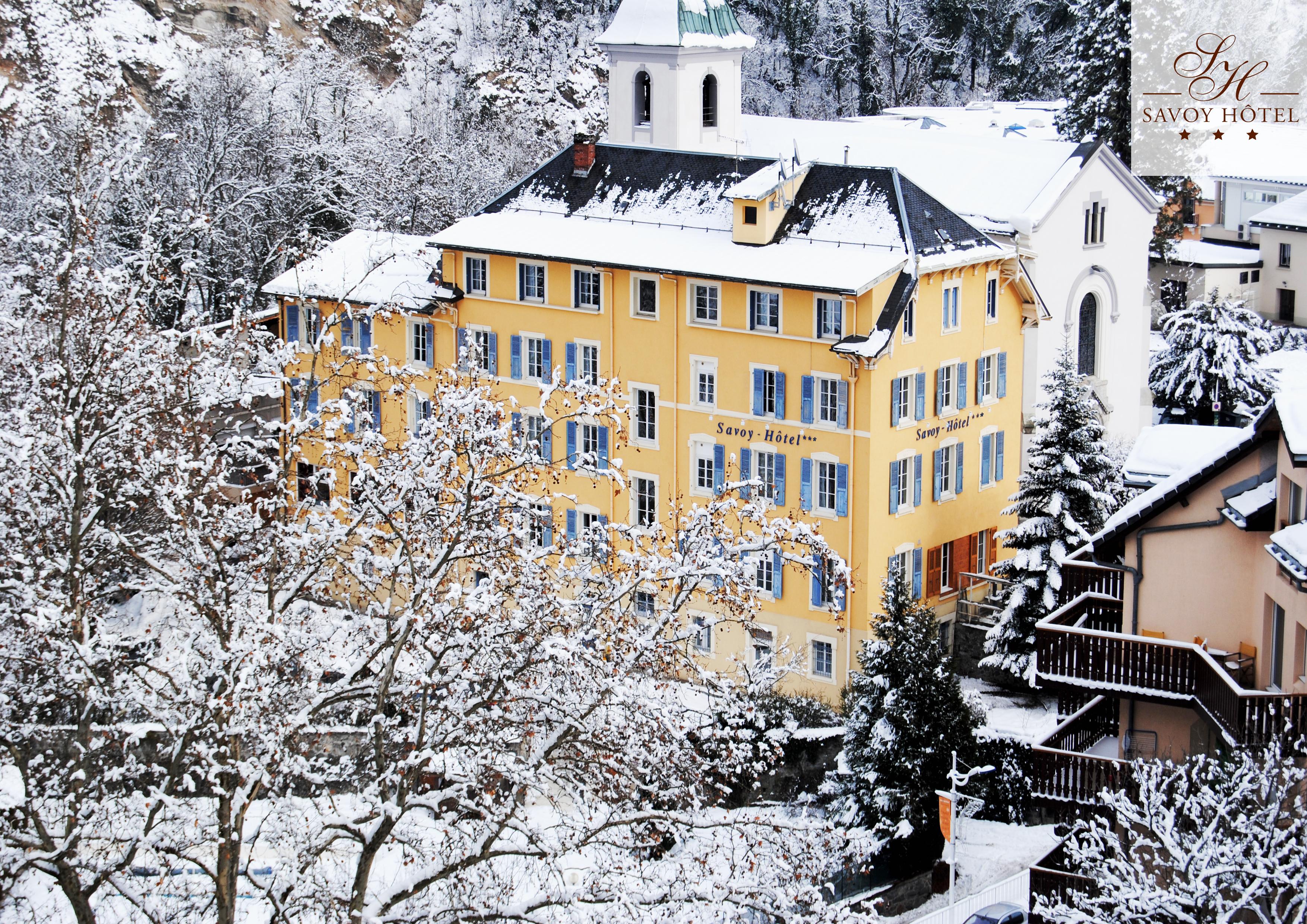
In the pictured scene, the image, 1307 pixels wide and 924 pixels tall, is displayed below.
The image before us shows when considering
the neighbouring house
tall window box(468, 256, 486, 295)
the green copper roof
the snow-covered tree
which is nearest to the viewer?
the snow-covered tree

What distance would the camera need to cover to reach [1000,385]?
49.0 metres

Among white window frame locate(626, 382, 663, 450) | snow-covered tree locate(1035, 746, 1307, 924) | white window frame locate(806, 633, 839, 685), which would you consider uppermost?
white window frame locate(626, 382, 663, 450)

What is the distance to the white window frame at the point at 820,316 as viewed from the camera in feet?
146

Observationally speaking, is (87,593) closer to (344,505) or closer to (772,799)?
(344,505)

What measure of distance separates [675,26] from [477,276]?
13.2 metres

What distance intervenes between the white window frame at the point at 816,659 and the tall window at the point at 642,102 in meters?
21.5

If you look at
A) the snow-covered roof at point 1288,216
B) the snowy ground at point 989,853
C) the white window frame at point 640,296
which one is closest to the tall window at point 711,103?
the white window frame at point 640,296

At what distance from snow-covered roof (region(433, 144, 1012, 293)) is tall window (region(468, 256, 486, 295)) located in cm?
55

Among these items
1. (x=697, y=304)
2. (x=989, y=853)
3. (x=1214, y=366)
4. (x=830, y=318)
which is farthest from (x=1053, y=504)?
(x=1214, y=366)

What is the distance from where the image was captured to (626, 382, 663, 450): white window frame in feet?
157

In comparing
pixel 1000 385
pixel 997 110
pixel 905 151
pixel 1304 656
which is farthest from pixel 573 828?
pixel 997 110

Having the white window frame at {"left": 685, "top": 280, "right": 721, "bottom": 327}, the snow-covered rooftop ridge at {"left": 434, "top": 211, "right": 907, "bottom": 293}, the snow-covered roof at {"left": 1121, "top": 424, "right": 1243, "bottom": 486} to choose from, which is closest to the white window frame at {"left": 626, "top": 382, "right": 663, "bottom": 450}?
the white window frame at {"left": 685, "top": 280, "right": 721, "bottom": 327}

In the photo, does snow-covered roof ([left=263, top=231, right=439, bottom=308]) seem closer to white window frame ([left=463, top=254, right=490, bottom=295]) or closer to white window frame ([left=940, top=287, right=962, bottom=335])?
white window frame ([left=463, top=254, right=490, bottom=295])

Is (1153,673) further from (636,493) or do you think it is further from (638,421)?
(638,421)
